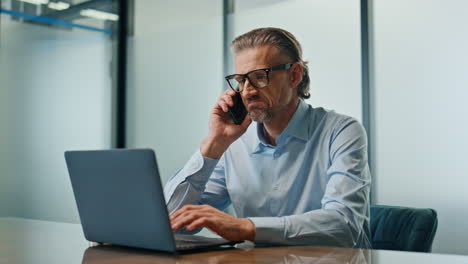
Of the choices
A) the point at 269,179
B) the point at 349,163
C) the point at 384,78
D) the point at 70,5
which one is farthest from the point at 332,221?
the point at 70,5

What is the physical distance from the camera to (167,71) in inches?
205

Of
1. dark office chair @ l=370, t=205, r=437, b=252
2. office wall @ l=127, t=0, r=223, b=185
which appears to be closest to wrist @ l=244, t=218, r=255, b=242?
dark office chair @ l=370, t=205, r=437, b=252

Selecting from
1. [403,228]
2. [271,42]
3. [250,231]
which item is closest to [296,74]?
[271,42]

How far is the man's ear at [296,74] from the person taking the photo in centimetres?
211

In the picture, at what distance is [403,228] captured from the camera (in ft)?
6.15

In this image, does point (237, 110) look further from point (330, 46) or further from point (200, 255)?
point (330, 46)

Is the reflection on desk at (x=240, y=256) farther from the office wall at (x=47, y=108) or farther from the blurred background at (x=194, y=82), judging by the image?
the office wall at (x=47, y=108)

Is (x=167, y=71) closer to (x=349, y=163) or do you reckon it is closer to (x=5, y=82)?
(x=5, y=82)

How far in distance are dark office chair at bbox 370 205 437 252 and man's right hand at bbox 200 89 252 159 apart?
57 cm

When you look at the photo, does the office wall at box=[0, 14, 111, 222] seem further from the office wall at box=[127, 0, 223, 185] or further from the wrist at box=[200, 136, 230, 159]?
the wrist at box=[200, 136, 230, 159]

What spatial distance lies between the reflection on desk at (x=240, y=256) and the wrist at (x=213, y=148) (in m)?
0.65

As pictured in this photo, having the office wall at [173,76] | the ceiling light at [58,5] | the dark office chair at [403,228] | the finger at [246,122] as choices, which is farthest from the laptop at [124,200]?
the ceiling light at [58,5]

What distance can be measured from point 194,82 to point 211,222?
3.69 m

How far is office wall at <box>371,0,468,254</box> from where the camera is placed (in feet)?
11.4
